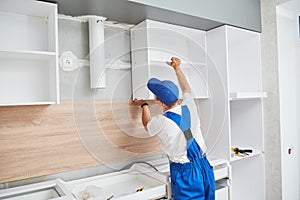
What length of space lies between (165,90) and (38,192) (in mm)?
920

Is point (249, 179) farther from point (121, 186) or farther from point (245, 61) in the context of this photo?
point (121, 186)

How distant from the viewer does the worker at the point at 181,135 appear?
1.01m

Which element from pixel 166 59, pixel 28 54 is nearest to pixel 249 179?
pixel 166 59

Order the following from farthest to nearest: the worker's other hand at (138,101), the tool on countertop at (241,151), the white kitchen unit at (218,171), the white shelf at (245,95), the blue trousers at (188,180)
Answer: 1. the tool on countertop at (241,151)
2. the white shelf at (245,95)
3. the white kitchen unit at (218,171)
4. the blue trousers at (188,180)
5. the worker's other hand at (138,101)

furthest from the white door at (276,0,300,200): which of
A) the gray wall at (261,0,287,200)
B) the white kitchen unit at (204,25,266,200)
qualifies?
the white kitchen unit at (204,25,266,200)

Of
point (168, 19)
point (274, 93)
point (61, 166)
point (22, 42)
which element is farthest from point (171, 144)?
point (274, 93)

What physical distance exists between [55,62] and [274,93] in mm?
1665

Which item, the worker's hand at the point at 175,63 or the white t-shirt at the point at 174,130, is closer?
the white t-shirt at the point at 174,130

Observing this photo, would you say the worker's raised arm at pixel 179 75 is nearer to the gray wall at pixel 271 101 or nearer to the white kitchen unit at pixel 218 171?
the white kitchen unit at pixel 218 171

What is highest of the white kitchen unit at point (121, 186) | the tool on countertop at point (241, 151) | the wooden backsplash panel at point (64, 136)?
the wooden backsplash panel at point (64, 136)

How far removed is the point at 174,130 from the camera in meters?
1.01

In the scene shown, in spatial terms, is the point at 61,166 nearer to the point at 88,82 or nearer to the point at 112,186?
the point at 112,186

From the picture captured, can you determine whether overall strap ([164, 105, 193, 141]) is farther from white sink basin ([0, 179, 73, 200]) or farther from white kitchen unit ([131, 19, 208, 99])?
white sink basin ([0, 179, 73, 200])

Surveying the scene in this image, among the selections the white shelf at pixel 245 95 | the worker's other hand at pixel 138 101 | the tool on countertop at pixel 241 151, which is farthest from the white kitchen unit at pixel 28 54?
the tool on countertop at pixel 241 151
